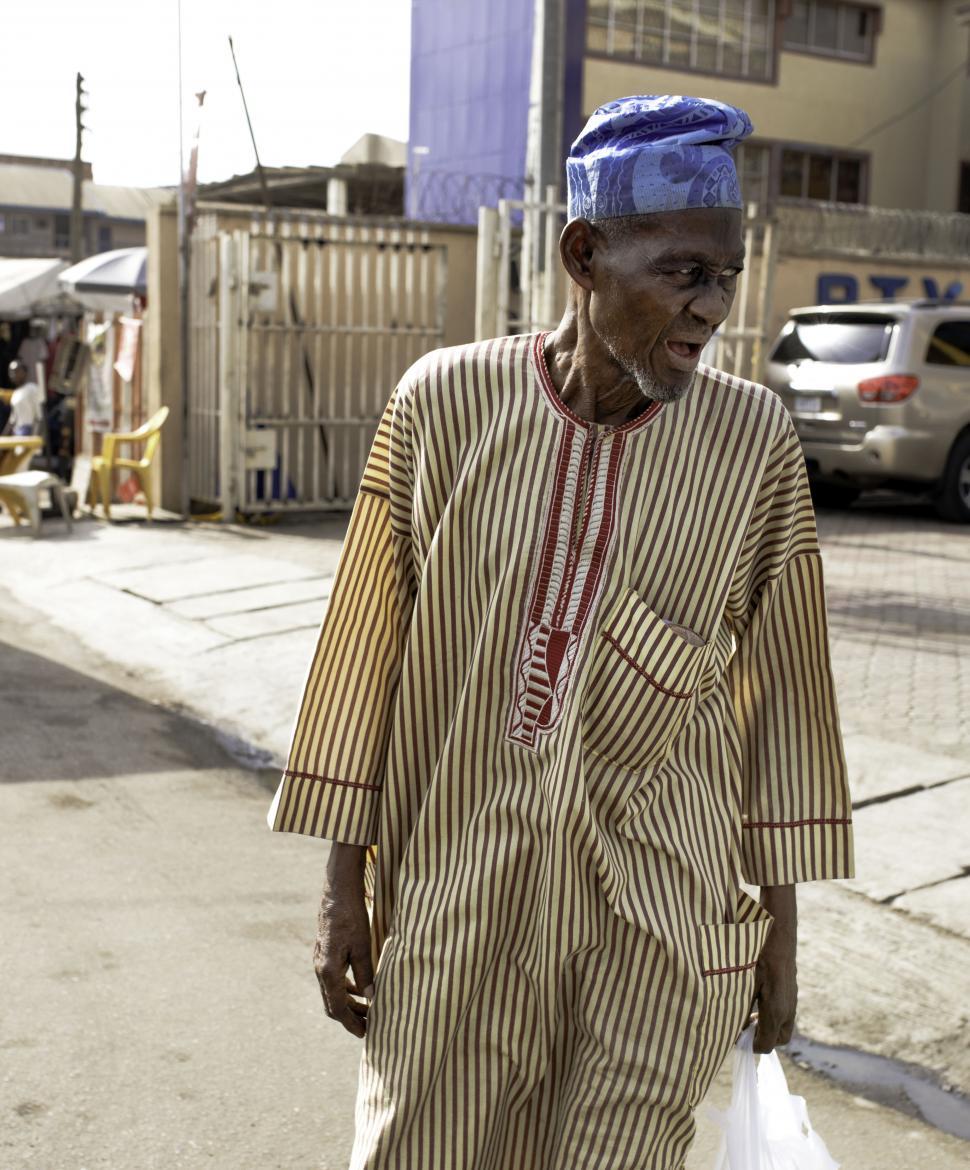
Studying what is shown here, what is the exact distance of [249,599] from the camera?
9.31 meters

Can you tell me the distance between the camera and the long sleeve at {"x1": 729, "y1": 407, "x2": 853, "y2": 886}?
201cm

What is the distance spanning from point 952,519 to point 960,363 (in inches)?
53.9

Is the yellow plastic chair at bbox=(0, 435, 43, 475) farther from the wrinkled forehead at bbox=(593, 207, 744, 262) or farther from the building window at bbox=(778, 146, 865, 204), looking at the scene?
the building window at bbox=(778, 146, 865, 204)

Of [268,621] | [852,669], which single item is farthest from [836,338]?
[268,621]

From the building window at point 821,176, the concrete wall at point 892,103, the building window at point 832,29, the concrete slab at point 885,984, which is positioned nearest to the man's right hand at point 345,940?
the concrete slab at point 885,984

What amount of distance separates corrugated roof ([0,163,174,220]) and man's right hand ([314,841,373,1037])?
5350cm

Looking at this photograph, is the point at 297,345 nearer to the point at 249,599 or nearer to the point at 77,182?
the point at 249,599

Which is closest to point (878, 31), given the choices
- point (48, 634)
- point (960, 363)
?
point (960, 363)

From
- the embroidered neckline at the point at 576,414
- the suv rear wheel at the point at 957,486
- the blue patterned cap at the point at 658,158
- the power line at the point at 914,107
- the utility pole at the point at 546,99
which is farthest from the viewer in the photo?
the power line at the point at 914,107

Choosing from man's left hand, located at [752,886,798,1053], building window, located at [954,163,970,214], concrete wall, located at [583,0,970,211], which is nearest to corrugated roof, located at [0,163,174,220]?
concrete wall, located at [583,0,970,211]

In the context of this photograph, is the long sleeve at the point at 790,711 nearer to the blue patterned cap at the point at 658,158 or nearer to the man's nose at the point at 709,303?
the man's nose at the point at 709,303

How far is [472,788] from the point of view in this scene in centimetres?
187

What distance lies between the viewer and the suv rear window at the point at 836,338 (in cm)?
1322

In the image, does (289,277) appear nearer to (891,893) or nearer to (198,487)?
(198,487)
